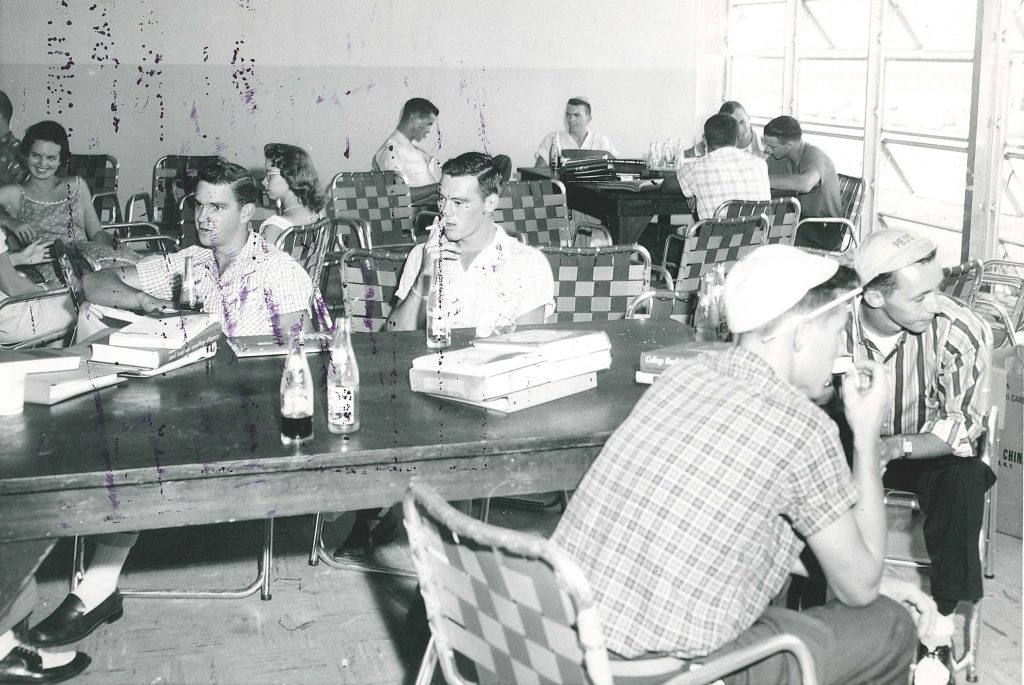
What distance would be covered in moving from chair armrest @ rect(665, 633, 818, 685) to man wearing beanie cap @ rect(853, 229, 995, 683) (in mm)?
1024

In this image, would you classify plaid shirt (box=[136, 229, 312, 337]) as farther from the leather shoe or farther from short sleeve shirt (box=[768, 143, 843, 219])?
short sleeve shirt (box=[768, 143, 843, 219])

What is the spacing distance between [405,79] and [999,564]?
22.1 feet

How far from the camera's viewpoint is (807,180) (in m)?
6.64

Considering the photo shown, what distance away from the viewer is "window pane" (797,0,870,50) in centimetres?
788

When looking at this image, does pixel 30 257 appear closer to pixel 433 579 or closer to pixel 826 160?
pixel 433 579

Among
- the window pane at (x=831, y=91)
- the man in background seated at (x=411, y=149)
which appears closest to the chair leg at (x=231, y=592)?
the man in background seated at (x=411, y=149)

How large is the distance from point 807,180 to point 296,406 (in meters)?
5.14

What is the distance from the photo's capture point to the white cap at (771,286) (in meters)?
1.94

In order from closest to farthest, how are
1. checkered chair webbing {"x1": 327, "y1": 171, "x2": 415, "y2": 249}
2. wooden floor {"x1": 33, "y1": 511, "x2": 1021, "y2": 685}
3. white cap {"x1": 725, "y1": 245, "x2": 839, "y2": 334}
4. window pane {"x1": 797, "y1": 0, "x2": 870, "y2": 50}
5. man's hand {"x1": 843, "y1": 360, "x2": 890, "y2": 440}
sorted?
white cap {"x1": 725, "y1": 245, "x2": 839, "y2": 334} < man's hand {"x1": 843, "y1": 360, "x2": 890, "y2": 440} < wooden floor {"x1": 33, "y1": 511, "x2": 1021, "y2": 685} < checkered chair webbing {"x1": 327, "y1": 171, "x2": 415, "y2": 249} < window pane {"x1": 797, "y1": 0, "x2": 870, "y2": 50}

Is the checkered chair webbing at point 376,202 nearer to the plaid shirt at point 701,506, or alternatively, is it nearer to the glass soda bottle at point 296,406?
the glass soda bottle at point 296,406

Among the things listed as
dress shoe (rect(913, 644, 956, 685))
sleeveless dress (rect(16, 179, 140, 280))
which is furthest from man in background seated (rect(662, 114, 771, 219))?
dress shoe (rect(913, 644, 956, 685))

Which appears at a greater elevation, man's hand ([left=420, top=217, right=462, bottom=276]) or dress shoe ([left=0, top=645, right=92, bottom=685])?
man's hand ([left=420, top=217, right=462, bottom=276])

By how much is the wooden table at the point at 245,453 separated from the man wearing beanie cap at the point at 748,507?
0.39 metres

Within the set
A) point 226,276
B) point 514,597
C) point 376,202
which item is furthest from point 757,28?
point 514,597
